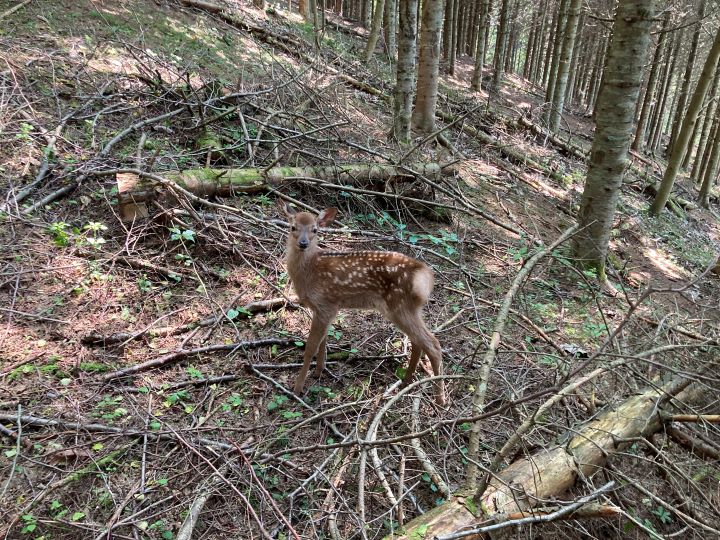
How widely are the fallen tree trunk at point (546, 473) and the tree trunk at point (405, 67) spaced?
5.93 meters

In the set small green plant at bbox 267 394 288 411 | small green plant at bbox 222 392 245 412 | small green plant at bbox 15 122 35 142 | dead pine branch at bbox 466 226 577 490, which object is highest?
small green plant at bbox 15 122 35 142

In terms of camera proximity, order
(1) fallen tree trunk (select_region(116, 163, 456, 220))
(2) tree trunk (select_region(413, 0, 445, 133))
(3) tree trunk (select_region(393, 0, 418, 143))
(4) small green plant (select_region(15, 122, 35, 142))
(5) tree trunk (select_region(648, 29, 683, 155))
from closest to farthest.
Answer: (1) fallen tree trunk (select_region(116, 163, 456, 220)) < (4) small green plant (select_region(15, 122, 35, 142)) < (3) tree trunk (select_region(393, 0, 418, 143)) < (2) tree trunk (select_region(413, 0, 445, 133)) < (5) tree trunk (select_region(648, 29, 683, 155))

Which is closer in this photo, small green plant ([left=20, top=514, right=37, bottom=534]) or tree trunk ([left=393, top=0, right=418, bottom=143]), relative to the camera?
small green plant ([left=20, top=514, right=37, bottom=534])

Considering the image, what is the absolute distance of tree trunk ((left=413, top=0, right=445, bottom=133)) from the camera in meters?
9.62

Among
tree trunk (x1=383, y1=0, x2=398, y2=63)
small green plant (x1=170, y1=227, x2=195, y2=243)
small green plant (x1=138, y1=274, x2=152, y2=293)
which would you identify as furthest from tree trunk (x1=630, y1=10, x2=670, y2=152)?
small green plant (x1=138, y1=274, x2=152, y2=293)

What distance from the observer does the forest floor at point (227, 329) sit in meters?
3.32

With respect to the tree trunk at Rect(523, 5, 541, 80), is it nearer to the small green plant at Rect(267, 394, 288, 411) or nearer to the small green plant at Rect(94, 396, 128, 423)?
the small green plant at Rect(267, 394, 288, 411)

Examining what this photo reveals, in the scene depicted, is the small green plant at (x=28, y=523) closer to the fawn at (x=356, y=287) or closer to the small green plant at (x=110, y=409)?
the small green plant at (x=110, y=409)

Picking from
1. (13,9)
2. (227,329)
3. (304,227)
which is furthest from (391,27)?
(227,329)

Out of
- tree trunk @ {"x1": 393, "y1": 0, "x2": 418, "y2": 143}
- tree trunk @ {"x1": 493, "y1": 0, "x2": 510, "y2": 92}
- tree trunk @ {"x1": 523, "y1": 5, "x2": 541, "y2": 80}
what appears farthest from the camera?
tree trunk @ {"x1": 523, "y1": 5, "x2": 541, "y2": 80}

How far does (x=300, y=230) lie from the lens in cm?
453

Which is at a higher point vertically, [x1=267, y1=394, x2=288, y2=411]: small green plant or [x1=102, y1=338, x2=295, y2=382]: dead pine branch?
[x1=102, y1=338, x2=295, y2=382]: dead pine branch

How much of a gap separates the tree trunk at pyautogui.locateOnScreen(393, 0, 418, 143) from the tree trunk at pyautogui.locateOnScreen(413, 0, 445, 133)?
145 cm

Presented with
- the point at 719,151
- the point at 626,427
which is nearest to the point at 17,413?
the point at 626,427
